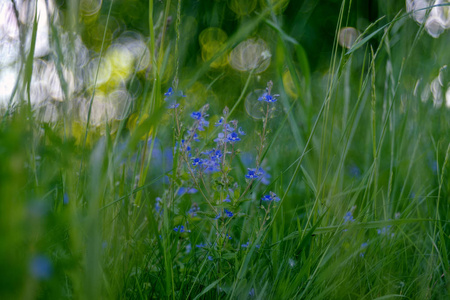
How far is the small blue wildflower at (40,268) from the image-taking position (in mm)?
425

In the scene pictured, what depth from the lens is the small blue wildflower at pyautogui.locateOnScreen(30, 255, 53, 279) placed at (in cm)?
43

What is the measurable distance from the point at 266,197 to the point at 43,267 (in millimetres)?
762

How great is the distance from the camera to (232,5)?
4.25m

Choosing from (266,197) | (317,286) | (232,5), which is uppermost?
(232,5)

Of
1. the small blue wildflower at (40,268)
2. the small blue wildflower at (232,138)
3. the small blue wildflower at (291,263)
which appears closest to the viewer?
the small blue wildflower at (40,268)

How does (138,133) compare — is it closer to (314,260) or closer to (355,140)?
(314,260)

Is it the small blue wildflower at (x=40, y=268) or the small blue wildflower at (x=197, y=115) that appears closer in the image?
the small blue wildflower at (x=40, y=268)

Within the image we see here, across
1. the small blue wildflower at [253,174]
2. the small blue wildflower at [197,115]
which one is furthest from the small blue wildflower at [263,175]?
the small blue wildflower at [197,115]

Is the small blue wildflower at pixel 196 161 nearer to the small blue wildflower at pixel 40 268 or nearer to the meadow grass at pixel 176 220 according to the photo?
the meadow grass at pixel 176 220

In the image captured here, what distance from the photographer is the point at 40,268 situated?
17.1 inches

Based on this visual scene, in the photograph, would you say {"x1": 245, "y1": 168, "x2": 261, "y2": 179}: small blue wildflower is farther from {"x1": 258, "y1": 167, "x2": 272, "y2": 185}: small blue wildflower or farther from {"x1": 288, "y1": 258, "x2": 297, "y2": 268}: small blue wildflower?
{"x1": 288, "y1": 258, "x2": 297, "y2": 268}: small blue wildflower

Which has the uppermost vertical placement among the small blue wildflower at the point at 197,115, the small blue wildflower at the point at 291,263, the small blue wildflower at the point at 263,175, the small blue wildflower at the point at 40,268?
the small blue wildflower at the point at 197,115

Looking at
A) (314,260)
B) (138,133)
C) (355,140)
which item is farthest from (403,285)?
(355,140)

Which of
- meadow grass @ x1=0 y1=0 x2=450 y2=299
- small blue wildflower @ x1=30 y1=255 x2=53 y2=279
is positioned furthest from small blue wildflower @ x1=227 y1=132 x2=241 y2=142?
small blue wildflower @ x1=30 y1=255 x2=53 y2=279
